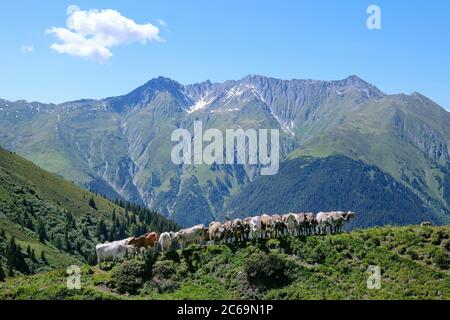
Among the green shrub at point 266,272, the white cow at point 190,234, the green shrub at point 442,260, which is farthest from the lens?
the white cow at point 190,234

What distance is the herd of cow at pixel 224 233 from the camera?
57.3m

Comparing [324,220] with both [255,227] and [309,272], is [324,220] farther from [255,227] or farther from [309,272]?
[309,272]

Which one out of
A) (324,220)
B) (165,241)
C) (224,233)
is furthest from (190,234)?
(324,220)

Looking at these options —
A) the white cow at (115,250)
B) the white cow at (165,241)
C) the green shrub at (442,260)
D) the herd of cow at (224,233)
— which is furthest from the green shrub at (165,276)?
the green shrub at (442,260)

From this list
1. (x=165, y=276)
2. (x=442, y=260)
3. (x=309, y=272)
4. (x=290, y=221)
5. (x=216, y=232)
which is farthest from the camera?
(x=290, y=221)

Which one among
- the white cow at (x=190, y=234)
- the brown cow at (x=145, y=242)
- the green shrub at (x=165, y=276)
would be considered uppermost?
the white cow at (x=190, y=234)

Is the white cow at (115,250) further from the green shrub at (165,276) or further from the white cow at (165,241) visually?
the green shrub at (165,276)

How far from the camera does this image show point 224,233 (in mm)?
57531

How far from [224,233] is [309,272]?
11381mm

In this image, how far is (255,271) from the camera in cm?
4931

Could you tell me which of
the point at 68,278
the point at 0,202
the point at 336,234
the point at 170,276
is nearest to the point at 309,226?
the point at 336,234

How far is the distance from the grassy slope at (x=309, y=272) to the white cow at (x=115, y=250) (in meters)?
3.19
